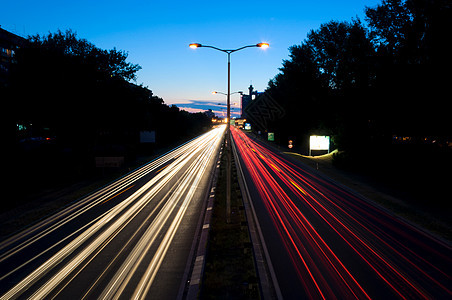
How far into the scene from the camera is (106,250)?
9227mm

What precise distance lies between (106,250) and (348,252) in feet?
27.0

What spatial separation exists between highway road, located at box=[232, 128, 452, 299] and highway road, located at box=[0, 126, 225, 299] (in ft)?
10.9

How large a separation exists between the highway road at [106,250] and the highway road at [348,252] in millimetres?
3328

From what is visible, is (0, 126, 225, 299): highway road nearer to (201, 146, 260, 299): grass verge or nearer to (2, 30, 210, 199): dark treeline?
(201, 146, 260, 299): grass verge

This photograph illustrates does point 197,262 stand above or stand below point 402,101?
below

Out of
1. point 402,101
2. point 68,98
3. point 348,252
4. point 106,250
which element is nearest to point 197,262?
point 106,250

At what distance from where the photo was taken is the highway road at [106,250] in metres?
7.06

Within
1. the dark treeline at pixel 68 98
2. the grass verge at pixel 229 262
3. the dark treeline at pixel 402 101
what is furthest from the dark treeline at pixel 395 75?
the dark treeline at pixel 68 98

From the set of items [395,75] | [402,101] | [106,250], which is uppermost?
[395,75]

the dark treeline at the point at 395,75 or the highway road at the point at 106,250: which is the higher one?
the dark treeline at the point at 395,75

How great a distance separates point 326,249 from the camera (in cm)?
931

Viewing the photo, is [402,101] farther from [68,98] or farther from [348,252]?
[68,98]

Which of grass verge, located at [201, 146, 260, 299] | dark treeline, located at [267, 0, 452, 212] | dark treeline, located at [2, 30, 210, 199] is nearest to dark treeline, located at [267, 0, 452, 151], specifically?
dark treeline, located at [267, 0, 452, 212]

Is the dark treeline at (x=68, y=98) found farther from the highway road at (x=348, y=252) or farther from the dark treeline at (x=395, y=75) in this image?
the dark treeline at (x=395, y=75)
